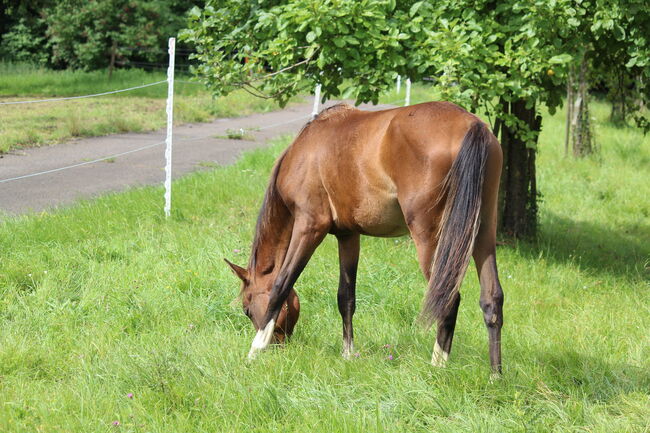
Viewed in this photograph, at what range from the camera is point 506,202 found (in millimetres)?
8070

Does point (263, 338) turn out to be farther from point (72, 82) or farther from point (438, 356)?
point (72, 82)

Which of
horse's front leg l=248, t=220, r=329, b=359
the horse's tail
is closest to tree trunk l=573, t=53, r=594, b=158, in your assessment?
horse's front leg l=248, t=220, r=329, b=359

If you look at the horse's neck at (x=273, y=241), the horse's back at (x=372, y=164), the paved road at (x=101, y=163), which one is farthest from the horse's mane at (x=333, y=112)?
the paved road at (x=101, y=163)

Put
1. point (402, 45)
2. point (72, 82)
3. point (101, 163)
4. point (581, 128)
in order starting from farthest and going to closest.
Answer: point (72, 82)
point (581, 128)
point (101, 163)
point (402, 45)

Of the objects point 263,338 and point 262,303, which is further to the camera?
point 262,303

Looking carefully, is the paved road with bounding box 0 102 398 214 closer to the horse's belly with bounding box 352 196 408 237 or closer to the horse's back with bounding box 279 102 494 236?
the horse's back with bounding box 279 102 494 236

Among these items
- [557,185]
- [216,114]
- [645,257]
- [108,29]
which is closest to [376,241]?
[645,257]

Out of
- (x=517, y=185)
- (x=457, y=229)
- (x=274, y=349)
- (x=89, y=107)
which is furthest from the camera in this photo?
(x=89, y=107)

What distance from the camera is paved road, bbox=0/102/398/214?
9.22 m

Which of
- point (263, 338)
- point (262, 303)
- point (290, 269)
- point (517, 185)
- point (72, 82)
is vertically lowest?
point (72, 82)

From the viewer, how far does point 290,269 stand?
4.61 m

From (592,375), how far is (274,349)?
73.1 inches

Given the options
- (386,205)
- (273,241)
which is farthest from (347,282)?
(386,205)

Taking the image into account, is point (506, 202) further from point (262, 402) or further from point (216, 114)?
point (216, 114)
